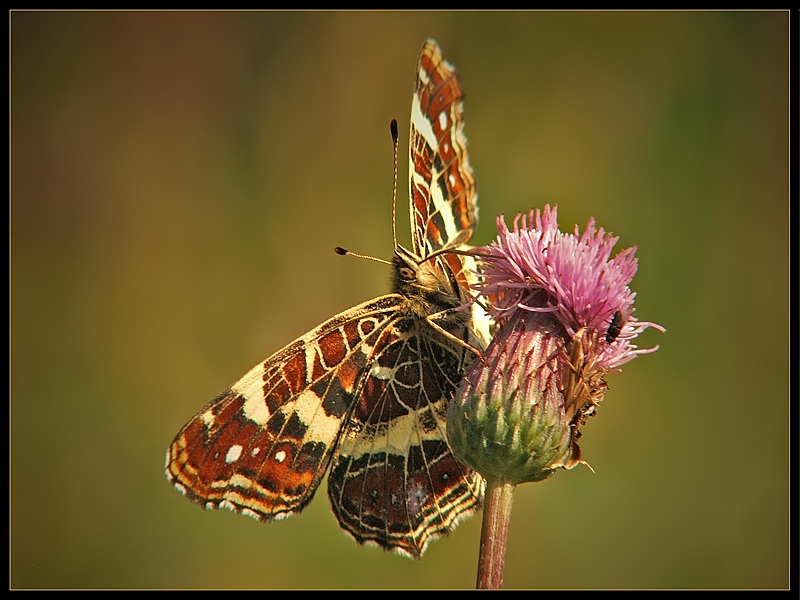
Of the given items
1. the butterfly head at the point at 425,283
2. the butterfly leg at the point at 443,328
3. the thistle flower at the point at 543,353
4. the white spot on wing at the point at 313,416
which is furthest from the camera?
the white spot on wing at the point at 313,416

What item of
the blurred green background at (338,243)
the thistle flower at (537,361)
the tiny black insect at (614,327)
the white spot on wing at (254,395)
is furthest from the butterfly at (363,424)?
the blurred green background at (338,243)

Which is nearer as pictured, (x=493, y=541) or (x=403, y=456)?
(x=493, y=541)

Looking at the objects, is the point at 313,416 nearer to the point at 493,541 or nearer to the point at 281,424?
the point at 281,424

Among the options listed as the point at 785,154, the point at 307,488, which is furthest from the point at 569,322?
the point at 785,154

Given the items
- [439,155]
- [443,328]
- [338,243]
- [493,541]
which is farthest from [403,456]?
[338,243]

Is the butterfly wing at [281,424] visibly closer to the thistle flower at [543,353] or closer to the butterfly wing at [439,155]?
the butterfly wing at [439,155]

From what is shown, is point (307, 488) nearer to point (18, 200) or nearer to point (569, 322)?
point (569, 322)
